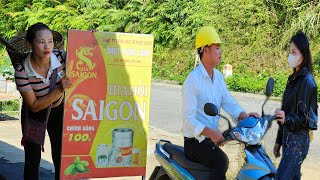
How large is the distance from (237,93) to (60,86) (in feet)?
59.2

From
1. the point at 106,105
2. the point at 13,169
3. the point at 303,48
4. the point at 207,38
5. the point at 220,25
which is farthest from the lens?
the point at 220,25

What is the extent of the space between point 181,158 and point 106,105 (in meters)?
1.06

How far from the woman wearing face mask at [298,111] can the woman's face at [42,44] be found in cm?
203

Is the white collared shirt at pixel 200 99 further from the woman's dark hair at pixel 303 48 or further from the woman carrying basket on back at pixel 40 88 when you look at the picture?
the woman carrying basket on back at pixel 40 88

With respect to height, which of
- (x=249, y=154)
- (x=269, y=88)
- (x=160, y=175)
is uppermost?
(x=269, y=88)

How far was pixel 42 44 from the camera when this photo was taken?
4.65 m

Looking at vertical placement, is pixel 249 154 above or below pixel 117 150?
above

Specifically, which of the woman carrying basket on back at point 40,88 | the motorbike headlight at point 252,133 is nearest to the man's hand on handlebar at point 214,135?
the motorbike headlight at point 252,133

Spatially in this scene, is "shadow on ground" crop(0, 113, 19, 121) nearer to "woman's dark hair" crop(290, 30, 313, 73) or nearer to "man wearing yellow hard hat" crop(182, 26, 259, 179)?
"man wearing yellow hard hat" crop(182, 26, 259, 179)

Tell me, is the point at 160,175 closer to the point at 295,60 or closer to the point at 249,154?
the point at 249,154

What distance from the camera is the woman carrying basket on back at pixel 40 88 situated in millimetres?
4605

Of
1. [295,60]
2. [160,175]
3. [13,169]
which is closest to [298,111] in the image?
[295,60]

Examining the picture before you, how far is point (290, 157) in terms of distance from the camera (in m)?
4.51

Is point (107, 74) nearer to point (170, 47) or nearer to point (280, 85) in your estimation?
point (280, 85)
